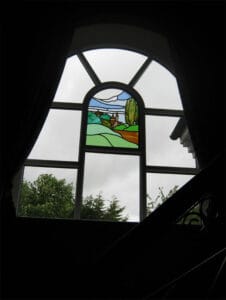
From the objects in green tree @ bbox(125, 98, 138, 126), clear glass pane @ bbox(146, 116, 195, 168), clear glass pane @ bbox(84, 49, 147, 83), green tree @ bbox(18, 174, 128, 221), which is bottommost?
green tree @ bbox(18, 174, 128, 221)

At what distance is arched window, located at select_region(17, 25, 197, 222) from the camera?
326 centimetres

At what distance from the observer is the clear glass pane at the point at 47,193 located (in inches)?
121

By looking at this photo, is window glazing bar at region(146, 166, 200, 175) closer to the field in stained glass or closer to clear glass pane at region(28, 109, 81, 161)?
the field in stained glass

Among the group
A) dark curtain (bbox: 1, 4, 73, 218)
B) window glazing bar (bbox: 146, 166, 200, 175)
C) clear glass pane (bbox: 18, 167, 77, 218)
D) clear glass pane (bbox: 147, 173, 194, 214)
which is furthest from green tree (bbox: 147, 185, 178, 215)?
dark curtain (bbox: 1, 4, 73, 218)

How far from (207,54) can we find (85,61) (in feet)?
4.63

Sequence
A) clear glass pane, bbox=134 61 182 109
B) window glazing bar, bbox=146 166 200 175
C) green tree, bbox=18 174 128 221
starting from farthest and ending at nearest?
clear glass pane, bbox=134 61 182 109
window glazing bar, bbox=146 166 200 175
green tree, bbox=18 174 128 221

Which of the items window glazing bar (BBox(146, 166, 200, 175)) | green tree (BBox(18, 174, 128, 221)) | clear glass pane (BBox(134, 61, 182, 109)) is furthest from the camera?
clear glass pane (BBox(134, 61, 182, 109))

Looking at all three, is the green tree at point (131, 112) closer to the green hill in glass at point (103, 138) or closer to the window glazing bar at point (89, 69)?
the green hill in glass at point (103, 138)

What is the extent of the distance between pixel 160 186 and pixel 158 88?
125cm

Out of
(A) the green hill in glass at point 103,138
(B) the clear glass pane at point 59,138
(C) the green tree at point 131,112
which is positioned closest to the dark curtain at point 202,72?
(C) the green tree at point 131,112

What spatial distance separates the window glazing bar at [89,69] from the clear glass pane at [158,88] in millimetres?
471

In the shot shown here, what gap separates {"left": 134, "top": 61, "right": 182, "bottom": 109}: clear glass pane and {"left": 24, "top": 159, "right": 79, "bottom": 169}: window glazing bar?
1155 millimetres

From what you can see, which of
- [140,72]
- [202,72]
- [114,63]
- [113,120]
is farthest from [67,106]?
[202,72]

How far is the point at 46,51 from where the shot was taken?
3.09 metres
